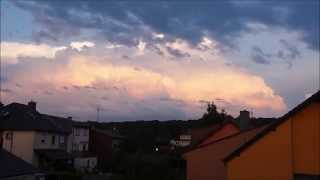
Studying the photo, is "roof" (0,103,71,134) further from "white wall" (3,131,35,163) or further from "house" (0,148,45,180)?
"house" (0,148,45,180)

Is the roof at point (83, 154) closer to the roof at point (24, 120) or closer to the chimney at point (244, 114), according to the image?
the roof at point (24, 120)

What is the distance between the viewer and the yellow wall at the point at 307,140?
78.1 feet

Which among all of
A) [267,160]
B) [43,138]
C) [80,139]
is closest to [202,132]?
[43,138]

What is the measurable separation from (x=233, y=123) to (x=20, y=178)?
18003 millimetres

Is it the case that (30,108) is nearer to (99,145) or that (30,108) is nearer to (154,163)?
(99,145)

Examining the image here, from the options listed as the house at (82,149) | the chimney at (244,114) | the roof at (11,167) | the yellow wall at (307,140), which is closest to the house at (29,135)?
the house at (82,149)

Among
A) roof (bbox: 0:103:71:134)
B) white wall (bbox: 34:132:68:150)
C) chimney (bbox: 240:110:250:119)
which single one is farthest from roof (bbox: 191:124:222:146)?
roof (bbox: 0:103:71:134)

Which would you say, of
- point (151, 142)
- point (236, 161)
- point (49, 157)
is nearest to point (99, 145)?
point (151, 142)

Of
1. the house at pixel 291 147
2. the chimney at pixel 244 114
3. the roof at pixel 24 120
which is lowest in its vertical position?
the house at pixel 291 147

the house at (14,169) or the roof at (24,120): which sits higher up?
the roof at (24,120)

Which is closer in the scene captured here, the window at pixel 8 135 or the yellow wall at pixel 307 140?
the yellow wall at pixel 307 140

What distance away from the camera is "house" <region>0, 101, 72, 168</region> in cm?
7294

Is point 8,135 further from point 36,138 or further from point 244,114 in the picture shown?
point 244,114

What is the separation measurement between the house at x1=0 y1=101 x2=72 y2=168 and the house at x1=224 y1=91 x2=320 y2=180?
165 feet
